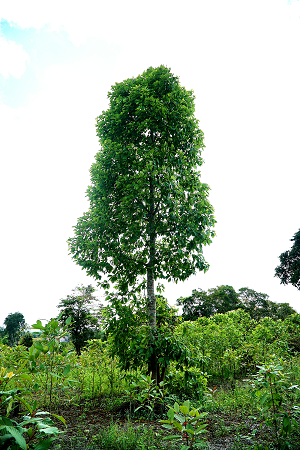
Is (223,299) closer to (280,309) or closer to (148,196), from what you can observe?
(280,309)

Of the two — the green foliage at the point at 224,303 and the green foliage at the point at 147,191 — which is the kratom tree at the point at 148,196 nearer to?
the green foliage at the point at 147,191

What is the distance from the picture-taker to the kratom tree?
4973mm

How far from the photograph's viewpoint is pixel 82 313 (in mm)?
19578

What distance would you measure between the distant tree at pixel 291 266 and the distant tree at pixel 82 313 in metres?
14.8

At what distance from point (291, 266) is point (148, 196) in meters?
19.0

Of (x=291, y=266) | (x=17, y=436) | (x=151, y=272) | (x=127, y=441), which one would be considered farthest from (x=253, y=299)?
(x=17, y=436)

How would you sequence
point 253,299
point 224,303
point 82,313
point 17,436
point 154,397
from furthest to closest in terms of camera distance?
1. point 253,299
2. point 224,303
3. point 82,313
4. point 154,397
5. point 17,436

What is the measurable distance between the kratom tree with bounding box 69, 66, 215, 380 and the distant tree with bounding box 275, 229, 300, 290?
672 inches

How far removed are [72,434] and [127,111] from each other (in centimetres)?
585

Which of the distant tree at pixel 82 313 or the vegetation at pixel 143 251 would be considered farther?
the distant tree at pixel 82 313

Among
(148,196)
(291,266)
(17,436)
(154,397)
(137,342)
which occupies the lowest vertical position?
(154,397)

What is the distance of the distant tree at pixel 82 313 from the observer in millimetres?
18422

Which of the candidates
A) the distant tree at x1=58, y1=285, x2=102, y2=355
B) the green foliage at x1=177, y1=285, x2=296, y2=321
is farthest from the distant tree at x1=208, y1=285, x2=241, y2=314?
the distant tree at x1=58, y1=285, x2=102, y2=355

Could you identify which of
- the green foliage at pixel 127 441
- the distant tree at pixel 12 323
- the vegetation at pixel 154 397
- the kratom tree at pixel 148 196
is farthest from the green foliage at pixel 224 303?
the distant tree at pixel 12 323
